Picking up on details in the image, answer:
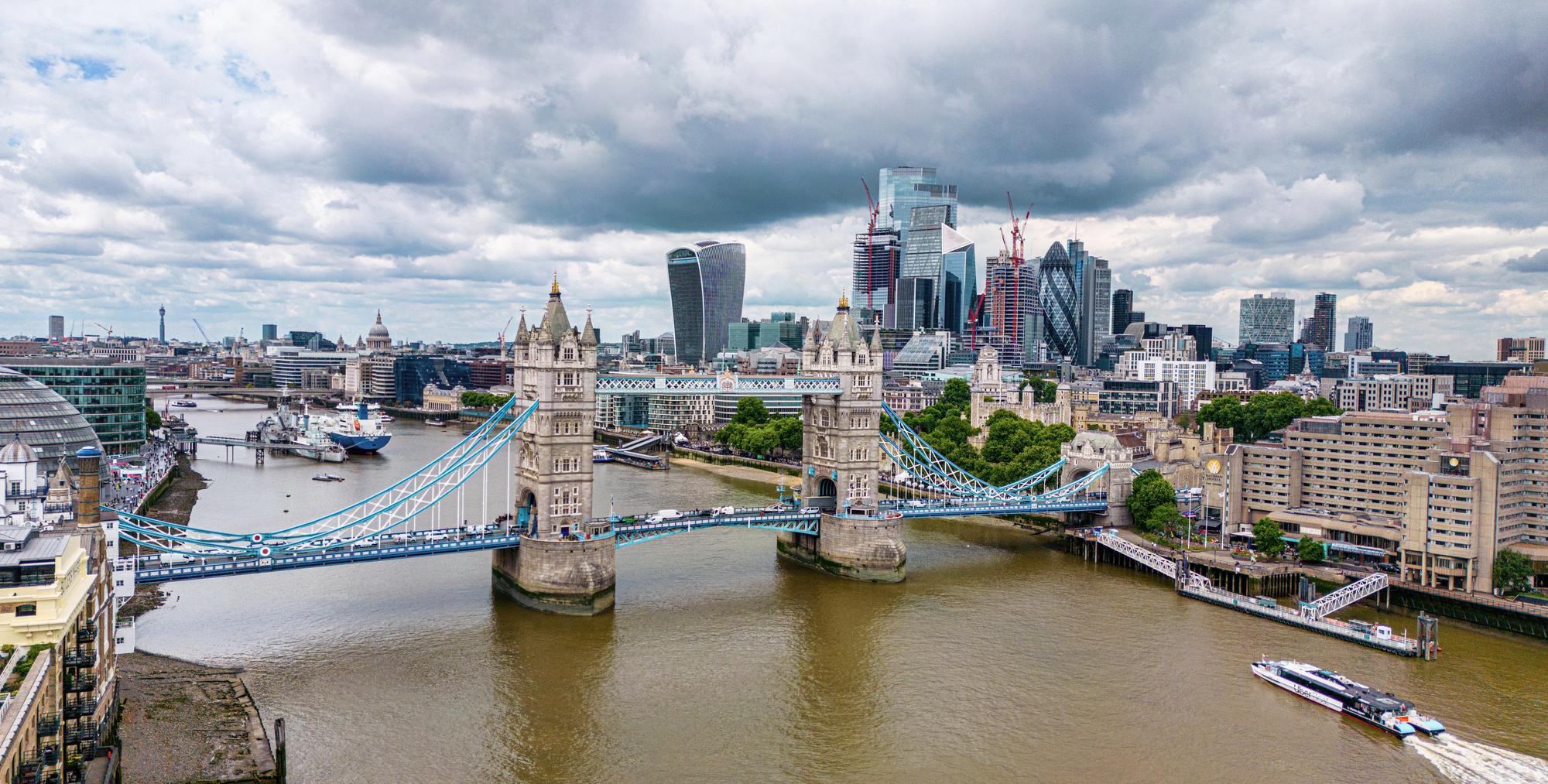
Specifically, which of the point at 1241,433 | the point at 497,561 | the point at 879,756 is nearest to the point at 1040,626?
the point at 879,756

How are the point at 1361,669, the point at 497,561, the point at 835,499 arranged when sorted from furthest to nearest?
1. the point at 835,499
2. the point at 497,561
3. the point at 1361,669

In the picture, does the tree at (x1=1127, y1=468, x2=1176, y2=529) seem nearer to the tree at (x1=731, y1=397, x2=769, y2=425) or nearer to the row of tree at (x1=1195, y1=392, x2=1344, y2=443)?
the row of tree at (x1=1195, y1=392, x2=1344, y2=443)

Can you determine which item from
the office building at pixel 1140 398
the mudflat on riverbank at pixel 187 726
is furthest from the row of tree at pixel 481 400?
the mudflat on riverbank at pixel 187 726

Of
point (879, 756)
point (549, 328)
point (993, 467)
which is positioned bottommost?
point (879, 756)

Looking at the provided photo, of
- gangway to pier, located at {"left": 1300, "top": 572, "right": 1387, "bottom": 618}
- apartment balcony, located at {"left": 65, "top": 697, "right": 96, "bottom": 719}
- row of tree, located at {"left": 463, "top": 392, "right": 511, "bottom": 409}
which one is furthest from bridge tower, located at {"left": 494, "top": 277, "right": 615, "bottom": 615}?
row of tree, located at {"left": 463, "top": 392, "right": 511, "bottom": 409}

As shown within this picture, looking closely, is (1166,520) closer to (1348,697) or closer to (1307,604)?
(1307,604)

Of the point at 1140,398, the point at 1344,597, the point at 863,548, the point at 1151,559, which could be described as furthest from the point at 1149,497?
the point at 1140,398

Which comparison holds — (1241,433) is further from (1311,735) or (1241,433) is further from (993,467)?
(1311,735)

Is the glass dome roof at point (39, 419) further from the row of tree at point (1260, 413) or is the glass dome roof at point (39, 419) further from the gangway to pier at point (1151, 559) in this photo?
the row of tree at point (1260, 413)
